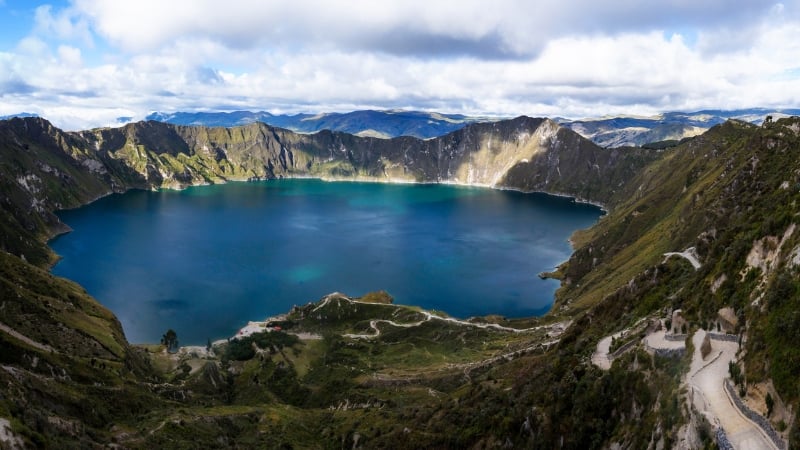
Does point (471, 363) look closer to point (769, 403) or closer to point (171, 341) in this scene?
point (769, 403)

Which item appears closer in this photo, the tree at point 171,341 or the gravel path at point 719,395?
the gravel path at point 719,395

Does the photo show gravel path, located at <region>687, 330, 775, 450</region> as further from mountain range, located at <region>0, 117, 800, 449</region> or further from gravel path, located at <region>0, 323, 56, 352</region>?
gravel path, located at <region>0, 323, 56, 352</region>

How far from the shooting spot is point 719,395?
30.0 m

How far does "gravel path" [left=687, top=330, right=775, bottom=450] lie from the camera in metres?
26.1

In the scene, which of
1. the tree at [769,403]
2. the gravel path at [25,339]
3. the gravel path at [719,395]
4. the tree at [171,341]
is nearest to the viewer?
the gravel path at [719,395]

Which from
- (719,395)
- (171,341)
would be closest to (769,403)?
(719,395)

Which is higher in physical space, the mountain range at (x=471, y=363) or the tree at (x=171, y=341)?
the mountain range at (x=471, y=363)

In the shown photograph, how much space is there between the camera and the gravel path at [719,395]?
26109 mm

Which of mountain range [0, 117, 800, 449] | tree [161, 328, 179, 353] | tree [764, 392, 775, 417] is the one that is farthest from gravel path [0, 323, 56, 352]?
tree [764, 392, 775, 417]

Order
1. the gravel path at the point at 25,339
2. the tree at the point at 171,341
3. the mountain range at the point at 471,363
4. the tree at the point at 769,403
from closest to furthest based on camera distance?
the tree at the point at 769,403 → the mountain range at the point at 471,363 → the gravel path at the point at 25,339 → the tree at the point at 171,341

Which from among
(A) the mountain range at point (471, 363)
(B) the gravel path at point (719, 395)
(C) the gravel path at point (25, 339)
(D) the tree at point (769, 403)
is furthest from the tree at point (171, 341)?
(D) the tree at point (769, 403)

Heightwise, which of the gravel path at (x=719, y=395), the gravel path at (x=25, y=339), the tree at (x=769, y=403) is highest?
the tree at (x=769, y=403)

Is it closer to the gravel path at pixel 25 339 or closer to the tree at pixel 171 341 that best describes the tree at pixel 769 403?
the gravel path at pixel 25 339

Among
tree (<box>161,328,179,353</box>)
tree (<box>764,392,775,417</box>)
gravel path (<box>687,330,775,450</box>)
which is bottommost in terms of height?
tree (<box>161,328,179,353</box>)
